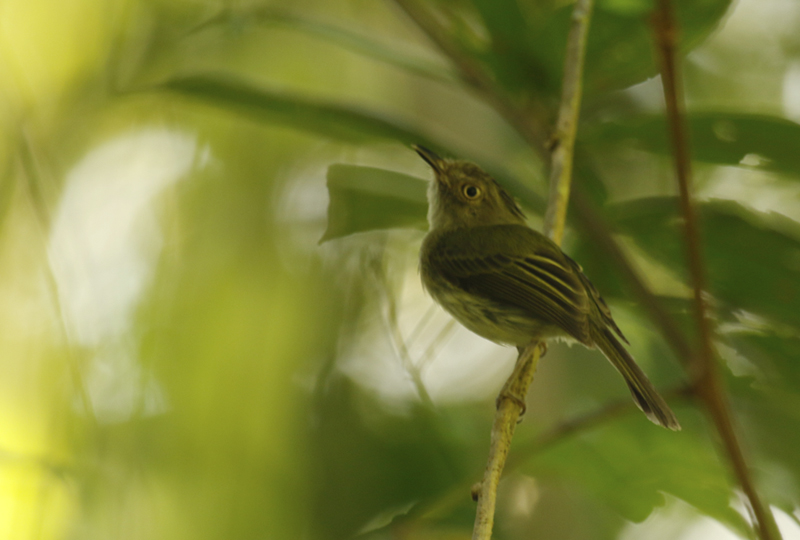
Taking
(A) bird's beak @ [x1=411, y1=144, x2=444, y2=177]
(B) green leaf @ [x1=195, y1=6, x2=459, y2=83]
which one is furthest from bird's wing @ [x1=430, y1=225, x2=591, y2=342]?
(B) green leaf @ [x1=195, y1=6, x2=459, y2=83]

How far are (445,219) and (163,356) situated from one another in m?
1.74

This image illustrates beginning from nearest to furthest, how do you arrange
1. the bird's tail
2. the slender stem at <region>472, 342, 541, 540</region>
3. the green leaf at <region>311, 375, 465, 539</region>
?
1. the slender stem at <region>472, 342, 541, 540</region>
2. the bird's tail
3. the green leaf at <region>311, 375, 465, 539</region>

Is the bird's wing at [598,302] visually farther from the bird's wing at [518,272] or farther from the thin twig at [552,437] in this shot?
the thin twig at [552,437]

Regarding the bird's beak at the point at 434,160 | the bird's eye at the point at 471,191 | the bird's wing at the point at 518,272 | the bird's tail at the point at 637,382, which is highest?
the bird's beak at the point at 434,160

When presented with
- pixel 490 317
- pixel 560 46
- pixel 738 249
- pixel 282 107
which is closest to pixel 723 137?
pixel 738 249

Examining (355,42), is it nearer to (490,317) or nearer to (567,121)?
(567,121)

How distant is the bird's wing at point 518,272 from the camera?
252cm

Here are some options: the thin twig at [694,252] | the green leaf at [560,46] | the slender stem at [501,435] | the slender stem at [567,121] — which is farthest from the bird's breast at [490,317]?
the thin twig at [694,252]

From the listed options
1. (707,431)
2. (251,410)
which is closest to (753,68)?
(707,431)

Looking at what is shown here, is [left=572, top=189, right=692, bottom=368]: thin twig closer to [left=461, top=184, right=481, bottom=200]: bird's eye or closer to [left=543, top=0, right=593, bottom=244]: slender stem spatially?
[left=543, top=0, right=593, bottom=244]: slender stem

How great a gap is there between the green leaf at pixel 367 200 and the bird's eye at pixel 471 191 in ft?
3.35

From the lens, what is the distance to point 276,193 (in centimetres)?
521

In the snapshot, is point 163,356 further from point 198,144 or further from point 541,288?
point 541,288

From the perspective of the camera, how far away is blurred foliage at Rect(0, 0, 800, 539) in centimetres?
209
